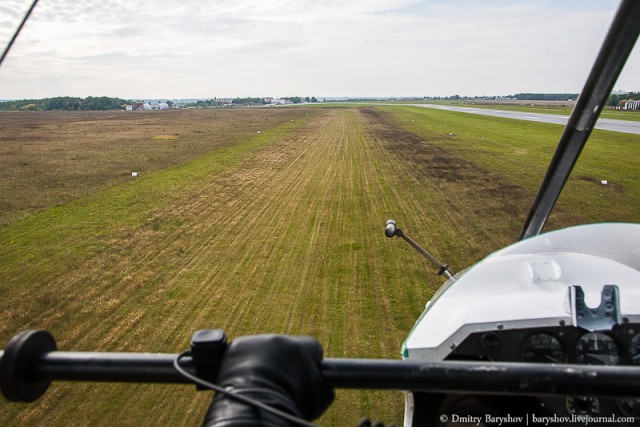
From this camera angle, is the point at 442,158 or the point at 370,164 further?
the point at 442,158

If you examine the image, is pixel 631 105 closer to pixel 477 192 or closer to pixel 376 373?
pixel 477 192

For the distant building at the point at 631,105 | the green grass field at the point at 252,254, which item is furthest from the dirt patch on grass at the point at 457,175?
the distant building at the point at 631,105

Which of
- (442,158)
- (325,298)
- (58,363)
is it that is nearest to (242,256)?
(325,298)

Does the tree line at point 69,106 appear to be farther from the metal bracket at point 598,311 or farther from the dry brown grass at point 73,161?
the metal bracket at point 598,311

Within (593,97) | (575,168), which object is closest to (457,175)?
(575,168)

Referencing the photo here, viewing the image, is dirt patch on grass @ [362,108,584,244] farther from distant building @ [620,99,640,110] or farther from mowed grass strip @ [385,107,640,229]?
distant building @ [620,99,640,110]

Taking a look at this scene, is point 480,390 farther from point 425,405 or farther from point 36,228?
point 36,228
